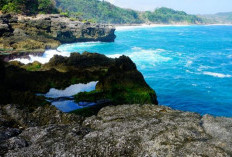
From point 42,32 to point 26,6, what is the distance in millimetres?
29289

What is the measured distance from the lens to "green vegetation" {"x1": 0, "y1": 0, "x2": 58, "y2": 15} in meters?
85.3

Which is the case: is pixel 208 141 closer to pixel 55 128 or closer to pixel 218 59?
pixel 55 128

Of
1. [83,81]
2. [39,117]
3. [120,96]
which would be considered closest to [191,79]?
[120,96]

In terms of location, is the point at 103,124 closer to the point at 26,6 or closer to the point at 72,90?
the point at 72,90

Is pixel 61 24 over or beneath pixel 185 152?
over

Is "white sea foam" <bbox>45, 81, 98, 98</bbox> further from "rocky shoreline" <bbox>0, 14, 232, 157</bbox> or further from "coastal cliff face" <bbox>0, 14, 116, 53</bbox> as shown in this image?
"coastal cliff face" <bbox>0, 14, 116, 53</bbox>

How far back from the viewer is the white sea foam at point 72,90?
2166 centimetres

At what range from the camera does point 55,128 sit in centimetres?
1172

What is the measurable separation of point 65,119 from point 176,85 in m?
38.1

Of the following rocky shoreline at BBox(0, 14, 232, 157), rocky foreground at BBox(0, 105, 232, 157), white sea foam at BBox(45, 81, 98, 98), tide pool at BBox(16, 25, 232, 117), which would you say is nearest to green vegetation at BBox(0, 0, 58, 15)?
tide pool at BBox(16, 25, 232, 117)

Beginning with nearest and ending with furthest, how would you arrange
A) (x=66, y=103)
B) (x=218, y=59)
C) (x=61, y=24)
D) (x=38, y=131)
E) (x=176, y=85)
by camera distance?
(x=38, y=131)
(x=66, y=103)
(x=176, y=85)
(x=218, y=59)
(x=61, y=24)

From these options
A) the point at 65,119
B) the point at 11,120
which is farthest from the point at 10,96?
the point at 65,119

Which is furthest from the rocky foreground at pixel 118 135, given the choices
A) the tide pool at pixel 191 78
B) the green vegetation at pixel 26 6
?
the green vegetation at pixel 26 6

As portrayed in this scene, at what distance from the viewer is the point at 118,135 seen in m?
10.9
